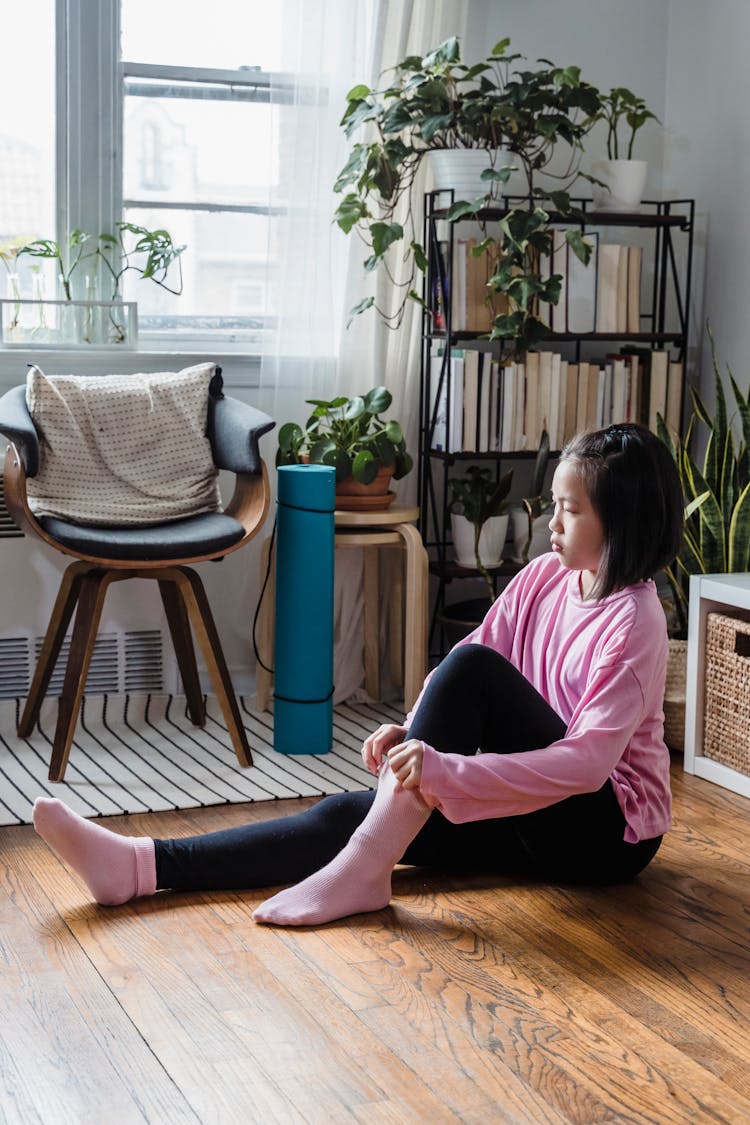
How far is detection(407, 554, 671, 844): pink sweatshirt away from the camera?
1960 mm

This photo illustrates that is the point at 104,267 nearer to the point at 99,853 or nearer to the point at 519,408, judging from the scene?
the point at 519,408

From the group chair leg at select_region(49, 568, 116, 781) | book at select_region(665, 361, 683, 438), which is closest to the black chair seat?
chair leg at select_region(49, 568, 116, 781)

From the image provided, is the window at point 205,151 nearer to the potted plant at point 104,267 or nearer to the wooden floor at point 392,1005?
the potted plant at point 104,267

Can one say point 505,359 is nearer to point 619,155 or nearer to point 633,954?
point 619,155

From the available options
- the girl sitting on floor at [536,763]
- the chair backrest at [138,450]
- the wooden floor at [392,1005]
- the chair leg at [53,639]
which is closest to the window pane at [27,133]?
the chair backrest at [138,450]

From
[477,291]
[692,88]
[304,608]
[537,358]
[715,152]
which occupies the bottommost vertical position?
[304,608]

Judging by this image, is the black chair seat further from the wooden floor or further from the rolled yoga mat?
the wooden floor

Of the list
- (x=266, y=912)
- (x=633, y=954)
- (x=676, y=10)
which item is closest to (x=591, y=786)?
(x=633, y=954)

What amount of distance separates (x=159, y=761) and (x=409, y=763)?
1.21 metres

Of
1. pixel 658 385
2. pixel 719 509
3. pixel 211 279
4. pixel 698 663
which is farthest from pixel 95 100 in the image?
pixel 698 663

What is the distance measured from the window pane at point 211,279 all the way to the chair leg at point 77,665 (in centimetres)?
97

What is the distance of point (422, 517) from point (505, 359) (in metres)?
0.49

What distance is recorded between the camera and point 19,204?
3447mm

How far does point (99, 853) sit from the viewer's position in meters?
2.09
